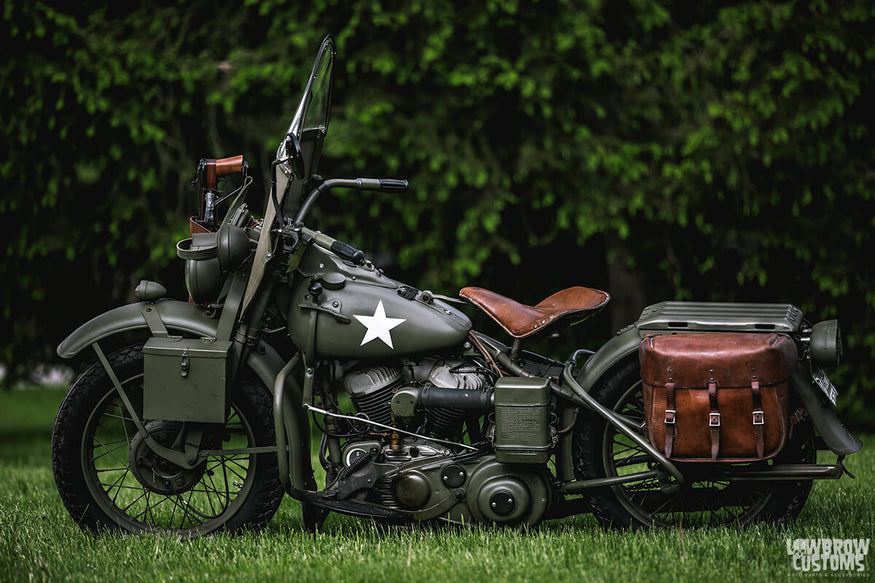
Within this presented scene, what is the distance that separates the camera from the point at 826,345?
3.33 meters

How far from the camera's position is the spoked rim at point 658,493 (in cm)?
361

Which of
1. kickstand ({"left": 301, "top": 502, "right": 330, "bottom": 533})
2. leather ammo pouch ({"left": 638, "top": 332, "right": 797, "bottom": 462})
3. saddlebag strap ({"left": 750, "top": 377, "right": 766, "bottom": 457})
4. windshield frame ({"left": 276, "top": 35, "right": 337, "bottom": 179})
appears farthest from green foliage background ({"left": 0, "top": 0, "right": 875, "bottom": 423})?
saddlebag strap ({"left": 750, "top": 377, "right": 766, "bottom": 457})

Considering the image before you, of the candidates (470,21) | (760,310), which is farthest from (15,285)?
(760,310)

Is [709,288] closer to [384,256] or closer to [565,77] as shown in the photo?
[565,77]

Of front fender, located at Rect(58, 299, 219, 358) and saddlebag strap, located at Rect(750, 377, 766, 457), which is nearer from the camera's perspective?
saddlebag strap, located at Rect(750, 377, 766, 457)

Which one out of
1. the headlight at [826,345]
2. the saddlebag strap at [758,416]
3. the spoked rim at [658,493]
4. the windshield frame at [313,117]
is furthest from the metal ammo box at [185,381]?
the headlight at [826,345]

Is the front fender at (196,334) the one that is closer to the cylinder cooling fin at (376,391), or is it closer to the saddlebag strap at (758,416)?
the cylinder cooling fin at (376,391)

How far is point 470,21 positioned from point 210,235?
3333 millimetres

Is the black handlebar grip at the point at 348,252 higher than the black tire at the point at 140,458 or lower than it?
higher

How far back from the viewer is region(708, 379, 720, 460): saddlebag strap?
11.0 feet

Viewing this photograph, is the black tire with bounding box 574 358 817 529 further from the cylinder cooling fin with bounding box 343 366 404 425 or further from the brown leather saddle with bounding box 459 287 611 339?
the cylinder cooling fin with bounding box 343 366 404 425

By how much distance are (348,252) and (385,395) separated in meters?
0.57

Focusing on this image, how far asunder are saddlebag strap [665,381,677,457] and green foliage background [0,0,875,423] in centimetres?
317

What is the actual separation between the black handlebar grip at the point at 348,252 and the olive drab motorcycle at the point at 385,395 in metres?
0.01
